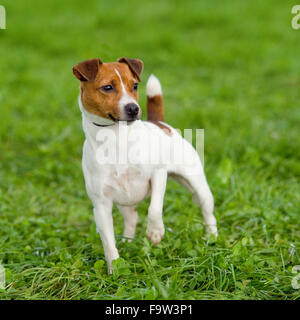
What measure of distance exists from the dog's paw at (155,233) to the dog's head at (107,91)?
875mm

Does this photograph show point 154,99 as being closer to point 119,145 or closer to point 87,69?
point 119,145

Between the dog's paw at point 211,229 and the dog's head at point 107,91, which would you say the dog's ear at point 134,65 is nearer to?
the dog's head at point 107,91

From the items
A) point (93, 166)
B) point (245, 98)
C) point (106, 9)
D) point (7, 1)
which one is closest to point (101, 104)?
point (93, 166)

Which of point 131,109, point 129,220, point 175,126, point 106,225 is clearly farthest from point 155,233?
point 175,126

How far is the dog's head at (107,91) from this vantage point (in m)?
3.19

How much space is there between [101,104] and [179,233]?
1.39 m

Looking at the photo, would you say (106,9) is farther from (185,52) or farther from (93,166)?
(93,166)

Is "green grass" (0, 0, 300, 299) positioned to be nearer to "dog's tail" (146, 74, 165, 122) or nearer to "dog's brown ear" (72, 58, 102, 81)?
"dog's tail" (146, 74, 165, 122)

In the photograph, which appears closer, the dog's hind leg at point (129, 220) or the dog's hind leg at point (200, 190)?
the dog's hind leg at point (200, 190)

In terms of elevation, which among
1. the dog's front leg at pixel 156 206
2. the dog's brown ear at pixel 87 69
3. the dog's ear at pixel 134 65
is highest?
the dog's ear at pixel 134 65

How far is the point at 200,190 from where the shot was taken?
4.09 m

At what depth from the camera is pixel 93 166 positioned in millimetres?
3494

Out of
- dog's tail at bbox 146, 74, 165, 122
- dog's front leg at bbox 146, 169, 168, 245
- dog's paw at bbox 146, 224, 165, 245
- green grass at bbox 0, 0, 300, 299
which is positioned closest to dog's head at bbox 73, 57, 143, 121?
dog's front leg at bbox 146, 169, 168, 245

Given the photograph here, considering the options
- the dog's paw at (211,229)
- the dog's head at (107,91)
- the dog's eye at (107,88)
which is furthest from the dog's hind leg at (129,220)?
the dog's eye at (107,88)
